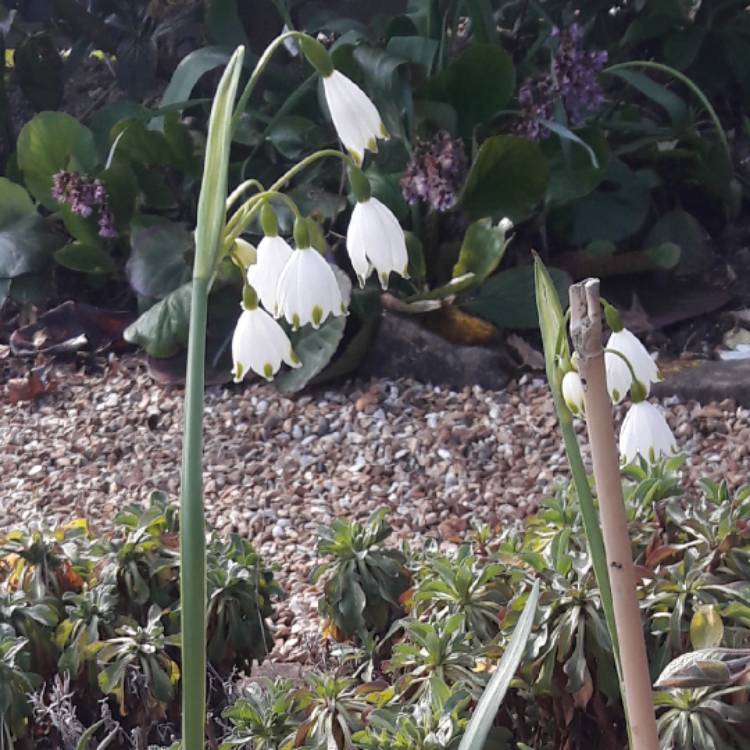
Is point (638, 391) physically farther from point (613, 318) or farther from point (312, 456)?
point (312, 456)

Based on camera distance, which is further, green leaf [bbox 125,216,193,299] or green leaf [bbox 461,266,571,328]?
green leaf [bbox 125,216,193,299]

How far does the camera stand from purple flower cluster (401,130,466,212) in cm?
354

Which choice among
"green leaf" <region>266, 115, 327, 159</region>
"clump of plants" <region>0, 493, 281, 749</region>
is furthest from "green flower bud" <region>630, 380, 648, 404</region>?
"green leaf" <region>266, 115, 327, 159</region>

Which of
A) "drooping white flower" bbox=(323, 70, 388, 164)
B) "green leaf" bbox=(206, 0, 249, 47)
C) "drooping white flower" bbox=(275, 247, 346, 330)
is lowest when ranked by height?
"drooping white flower" bbox=(275, 247, 346, 330)

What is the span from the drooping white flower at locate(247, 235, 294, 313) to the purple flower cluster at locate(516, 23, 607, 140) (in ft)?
8.36

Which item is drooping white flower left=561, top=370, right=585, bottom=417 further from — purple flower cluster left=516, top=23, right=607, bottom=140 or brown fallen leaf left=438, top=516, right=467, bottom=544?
purple flower cluster left=516, top=23, right=607, bottom=140

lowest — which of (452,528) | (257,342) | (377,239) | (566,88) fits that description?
(452,528)

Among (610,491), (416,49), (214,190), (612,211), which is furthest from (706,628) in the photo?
(612,211)

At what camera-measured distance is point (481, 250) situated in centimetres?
357

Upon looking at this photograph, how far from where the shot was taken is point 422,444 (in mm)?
3301

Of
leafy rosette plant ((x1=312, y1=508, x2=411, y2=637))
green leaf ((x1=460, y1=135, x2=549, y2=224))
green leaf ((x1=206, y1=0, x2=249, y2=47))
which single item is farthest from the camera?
green leaf ((x1=206, y1=0, x2=249, y2=47))

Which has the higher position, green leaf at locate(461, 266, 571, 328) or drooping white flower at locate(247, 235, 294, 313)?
drooping white flower at locate(247, 235, 294, 313)

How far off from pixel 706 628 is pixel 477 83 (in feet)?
8.96

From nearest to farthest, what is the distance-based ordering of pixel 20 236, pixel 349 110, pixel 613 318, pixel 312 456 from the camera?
pixel 613 318 → pixel 349 110 → pixel 312 456 → pixel 20 236
